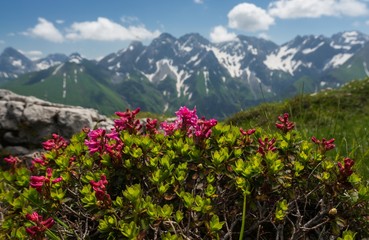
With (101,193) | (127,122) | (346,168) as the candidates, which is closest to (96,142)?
(127,122)

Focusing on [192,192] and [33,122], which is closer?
[192,192]

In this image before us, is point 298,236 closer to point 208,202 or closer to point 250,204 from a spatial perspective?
point 250,204

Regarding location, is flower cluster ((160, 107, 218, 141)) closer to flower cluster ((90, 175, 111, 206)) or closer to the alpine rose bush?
the alpine rose bush

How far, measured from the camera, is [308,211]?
3945mm

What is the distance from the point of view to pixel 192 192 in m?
3.49

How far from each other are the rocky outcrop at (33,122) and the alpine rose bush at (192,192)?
904cm

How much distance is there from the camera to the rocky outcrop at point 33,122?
12.9 metres

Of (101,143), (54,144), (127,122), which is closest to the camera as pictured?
(101,143)

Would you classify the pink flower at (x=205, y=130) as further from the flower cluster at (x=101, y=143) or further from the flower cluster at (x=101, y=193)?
the flower cluster at (x=101, y=193)

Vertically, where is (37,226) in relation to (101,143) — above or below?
below

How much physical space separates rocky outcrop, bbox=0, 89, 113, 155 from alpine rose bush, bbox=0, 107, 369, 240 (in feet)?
29.7

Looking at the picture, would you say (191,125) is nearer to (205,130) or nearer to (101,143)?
(205,130)

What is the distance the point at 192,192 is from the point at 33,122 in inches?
451

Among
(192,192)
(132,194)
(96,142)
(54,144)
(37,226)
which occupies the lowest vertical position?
(37,226)
